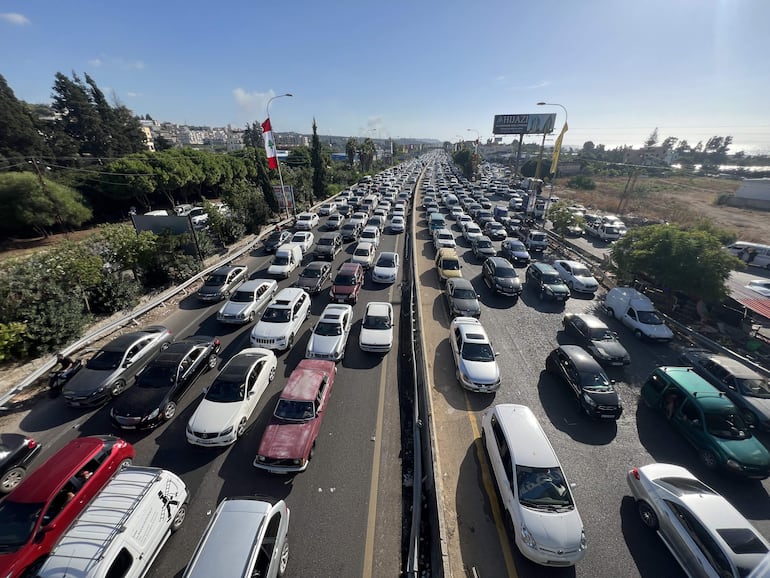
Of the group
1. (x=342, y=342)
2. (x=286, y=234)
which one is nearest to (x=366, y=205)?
(x=286, y=234)

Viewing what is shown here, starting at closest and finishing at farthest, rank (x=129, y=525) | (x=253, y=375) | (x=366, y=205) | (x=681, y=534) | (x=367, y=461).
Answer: (x=129, y=525) < (x=681, y=534) < (x=367, y=461) < (x=253, y=375) < (x=366, y=205)

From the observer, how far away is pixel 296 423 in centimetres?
881

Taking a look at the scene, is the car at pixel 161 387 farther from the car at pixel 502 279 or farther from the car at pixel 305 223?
the car at pixel 305 223

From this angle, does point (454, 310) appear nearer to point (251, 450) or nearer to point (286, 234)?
point (251, 450)

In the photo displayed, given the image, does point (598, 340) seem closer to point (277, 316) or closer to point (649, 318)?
point (649, 318)

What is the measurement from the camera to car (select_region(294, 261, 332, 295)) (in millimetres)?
17750

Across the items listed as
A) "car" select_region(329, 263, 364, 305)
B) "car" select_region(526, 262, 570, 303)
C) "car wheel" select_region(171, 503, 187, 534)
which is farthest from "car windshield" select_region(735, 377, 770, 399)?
"car wheel" select_region(171, 503, 187, 534)

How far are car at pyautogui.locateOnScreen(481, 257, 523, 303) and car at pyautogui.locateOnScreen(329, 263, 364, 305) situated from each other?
8763mm

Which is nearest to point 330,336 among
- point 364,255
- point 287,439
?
point 287,439

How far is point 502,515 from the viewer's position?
24.9 feet

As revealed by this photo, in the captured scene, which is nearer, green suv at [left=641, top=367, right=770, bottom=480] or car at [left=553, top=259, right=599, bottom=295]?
green suv at [left=641, top=367, right=770, bottom=480]

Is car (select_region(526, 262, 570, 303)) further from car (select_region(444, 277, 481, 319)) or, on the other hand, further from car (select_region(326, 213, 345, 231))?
car (select_region(326, 213, 345, 231))

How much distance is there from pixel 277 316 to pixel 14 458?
8334 millimetres

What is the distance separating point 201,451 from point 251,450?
4.85ft
